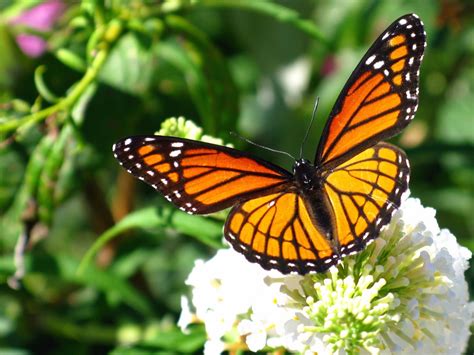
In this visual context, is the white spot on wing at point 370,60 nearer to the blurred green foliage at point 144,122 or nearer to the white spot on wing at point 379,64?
the white spot on wing at point 379,64

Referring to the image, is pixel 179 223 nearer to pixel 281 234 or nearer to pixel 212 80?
pixel 281 234

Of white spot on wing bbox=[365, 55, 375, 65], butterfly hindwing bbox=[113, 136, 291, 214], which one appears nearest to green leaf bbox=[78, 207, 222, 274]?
butterfly hindwing bbox=[113, 136, 291, 214]


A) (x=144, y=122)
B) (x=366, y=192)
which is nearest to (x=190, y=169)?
(x=366, y=192)

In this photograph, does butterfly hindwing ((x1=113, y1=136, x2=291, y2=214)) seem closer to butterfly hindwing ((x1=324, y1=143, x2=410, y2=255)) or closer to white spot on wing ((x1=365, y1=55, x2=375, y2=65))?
butterfly hindwing ((x1=324, y1=143, x2=410, y2=255))

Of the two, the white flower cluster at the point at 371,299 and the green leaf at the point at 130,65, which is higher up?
the green leaf at the point at 130,65

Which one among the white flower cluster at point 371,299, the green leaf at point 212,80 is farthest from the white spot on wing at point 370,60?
the green leaf at point 212,80

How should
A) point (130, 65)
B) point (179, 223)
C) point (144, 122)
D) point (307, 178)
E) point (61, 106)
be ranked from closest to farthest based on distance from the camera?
point (307, 178), point (179, 223), point (61, 106), point (130, 65), point (144, 122)
